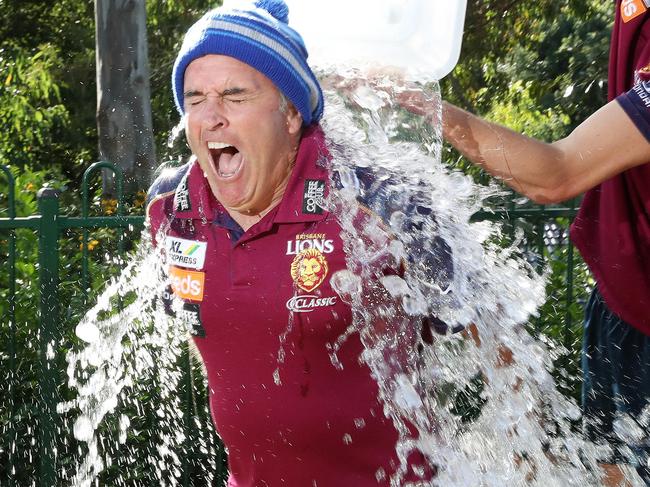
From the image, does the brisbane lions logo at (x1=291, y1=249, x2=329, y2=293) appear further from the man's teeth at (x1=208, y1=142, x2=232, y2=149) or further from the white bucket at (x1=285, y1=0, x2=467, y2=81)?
the white bucket at (x1=285, y1=0, x2=467, y2=81)

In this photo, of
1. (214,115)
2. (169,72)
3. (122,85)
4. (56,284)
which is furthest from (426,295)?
(169,72)

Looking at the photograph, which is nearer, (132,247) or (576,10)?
(132,247)

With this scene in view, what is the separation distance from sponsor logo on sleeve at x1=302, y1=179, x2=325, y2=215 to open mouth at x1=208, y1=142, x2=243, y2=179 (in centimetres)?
18

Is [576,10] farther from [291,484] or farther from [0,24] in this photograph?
[291,484]

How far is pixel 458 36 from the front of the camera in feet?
9.16

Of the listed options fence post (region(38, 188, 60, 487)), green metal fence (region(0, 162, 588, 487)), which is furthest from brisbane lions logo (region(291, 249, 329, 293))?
fence post (region(38, 188, 60, 487))

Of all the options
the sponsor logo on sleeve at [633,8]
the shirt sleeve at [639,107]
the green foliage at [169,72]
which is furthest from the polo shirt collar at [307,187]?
the green foliage at [169,72]

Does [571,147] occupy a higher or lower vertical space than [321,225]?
higher

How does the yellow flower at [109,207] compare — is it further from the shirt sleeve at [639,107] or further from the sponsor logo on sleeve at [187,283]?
the shirt sleeve at [639,107]

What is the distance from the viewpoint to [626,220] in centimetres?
281

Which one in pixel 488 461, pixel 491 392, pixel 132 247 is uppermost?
pixel 132 247

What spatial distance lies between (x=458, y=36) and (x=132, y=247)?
2428 millimetres

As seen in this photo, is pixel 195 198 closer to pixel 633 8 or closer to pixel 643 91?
pixel 643 91

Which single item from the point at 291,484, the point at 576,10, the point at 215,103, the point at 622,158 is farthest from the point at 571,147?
the point at 576,10
